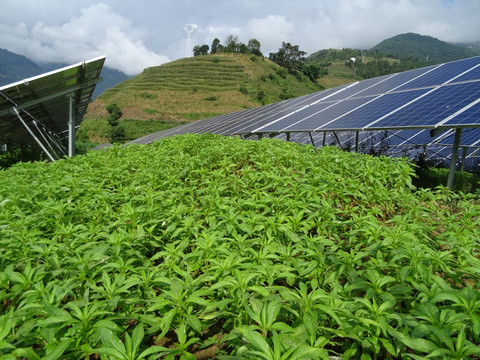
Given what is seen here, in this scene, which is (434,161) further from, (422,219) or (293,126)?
(422,219)

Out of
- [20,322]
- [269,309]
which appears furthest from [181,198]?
[269,309]

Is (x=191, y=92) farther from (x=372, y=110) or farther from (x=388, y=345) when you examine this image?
(x=388, y=345)

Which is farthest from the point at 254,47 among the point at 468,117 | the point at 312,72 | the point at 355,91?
the point at 468,117

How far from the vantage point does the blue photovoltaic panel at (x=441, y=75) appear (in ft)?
31.5

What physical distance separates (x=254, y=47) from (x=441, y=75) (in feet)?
340

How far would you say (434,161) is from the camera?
13828 mm

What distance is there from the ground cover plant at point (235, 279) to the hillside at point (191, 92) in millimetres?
54934

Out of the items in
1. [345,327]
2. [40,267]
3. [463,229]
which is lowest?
[463,229]

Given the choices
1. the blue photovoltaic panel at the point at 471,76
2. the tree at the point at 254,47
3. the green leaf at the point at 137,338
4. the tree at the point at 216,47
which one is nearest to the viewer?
the green leaf at the point at 137,338

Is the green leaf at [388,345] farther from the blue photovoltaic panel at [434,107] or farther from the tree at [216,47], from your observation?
the tree at [216,47]

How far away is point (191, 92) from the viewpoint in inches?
2948

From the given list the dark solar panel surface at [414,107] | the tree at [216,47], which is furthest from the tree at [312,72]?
the dark solar panel surface at [414,107]

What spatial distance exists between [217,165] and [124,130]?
5344cm

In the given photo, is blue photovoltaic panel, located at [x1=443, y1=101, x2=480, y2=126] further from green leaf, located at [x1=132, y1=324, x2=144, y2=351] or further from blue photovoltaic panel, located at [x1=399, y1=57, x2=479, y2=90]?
green leaf, located at [x1=132, y1=324, x2=144, y2=351]
